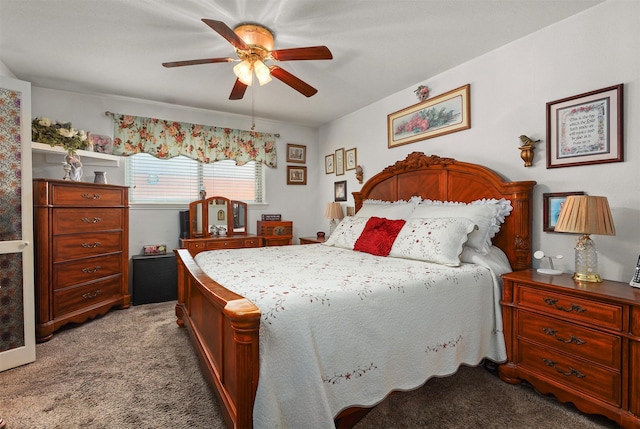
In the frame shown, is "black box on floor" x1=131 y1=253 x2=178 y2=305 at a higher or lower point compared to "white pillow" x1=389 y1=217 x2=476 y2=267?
lower

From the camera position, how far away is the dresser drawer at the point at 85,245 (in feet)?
9.25

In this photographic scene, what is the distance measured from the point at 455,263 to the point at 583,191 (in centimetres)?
100

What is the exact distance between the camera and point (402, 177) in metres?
3.36

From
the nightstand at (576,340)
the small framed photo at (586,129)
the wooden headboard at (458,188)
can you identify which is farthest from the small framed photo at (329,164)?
the nightstand at (576,340)

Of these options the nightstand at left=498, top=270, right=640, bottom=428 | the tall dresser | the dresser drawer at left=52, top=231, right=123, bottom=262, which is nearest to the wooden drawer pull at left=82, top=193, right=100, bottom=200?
the tall dresser

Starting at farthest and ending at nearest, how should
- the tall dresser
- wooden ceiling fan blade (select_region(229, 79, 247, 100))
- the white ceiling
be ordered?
the tall dresser, wooden ceiling fan blade (select_region(229, 79, 247, 100)), the white ceiling

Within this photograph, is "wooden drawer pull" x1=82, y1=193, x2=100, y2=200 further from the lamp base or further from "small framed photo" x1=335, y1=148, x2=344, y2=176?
the lamp base

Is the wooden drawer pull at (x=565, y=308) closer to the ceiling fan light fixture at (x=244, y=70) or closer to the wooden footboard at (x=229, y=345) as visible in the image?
the wooden footboard at (x=229, y=345)

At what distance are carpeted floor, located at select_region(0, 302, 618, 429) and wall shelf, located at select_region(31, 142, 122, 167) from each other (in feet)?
6.15

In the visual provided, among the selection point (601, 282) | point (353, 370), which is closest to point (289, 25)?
point (353, 370)

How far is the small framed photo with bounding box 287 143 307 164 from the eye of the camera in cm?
489

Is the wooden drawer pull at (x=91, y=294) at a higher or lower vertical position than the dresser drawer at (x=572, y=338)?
lower

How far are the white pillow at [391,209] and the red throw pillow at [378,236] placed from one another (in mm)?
168

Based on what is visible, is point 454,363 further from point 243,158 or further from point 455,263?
point 243,158
